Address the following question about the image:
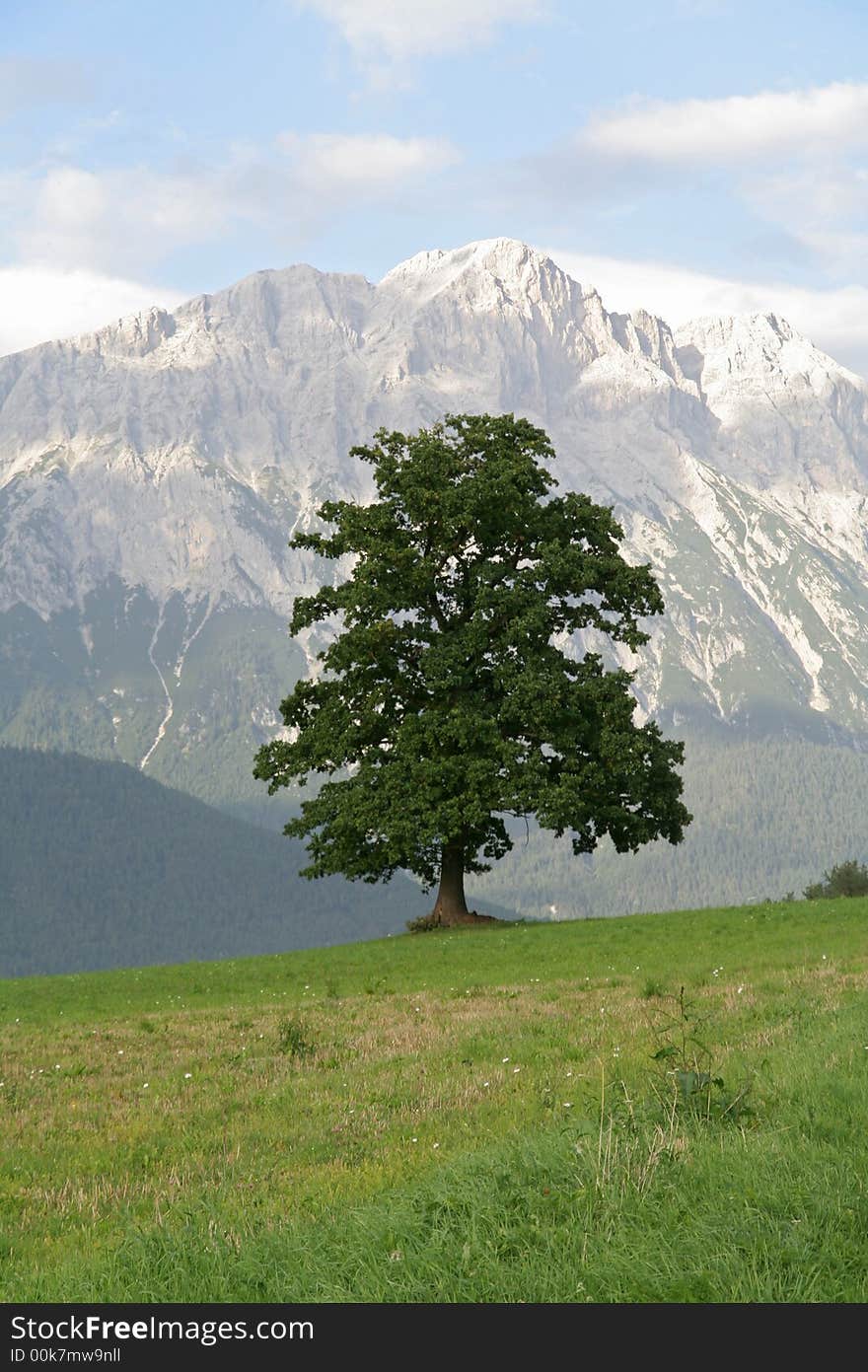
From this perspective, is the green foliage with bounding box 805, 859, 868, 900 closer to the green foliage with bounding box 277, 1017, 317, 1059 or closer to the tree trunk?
the tree trunk

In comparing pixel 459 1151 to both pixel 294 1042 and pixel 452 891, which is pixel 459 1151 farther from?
pixel 452 891

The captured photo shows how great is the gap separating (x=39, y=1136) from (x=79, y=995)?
83.5 feet

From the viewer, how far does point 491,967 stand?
3709 cm

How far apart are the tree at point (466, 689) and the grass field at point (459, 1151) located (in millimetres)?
24258

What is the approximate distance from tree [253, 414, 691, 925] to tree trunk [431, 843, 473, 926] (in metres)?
0.08

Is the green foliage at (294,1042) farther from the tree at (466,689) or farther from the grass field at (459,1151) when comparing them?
the tree at (466,689)

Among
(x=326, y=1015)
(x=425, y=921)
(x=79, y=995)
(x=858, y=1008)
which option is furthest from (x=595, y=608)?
(x=858, y=1008)

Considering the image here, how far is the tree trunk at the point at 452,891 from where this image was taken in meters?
55.2

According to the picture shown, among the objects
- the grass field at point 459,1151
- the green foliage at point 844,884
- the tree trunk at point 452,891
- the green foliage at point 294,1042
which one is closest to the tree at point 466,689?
the tree trunk at point 452,891

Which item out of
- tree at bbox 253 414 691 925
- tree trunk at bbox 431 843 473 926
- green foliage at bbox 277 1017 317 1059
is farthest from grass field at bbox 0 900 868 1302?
tree trunk at bbox 431 843 473 926

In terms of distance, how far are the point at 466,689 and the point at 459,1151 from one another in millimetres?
43509

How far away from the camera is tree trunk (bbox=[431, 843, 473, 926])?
2174 inches

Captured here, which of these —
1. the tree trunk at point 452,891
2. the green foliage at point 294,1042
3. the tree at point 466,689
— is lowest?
the green foliage at point 294,1042
